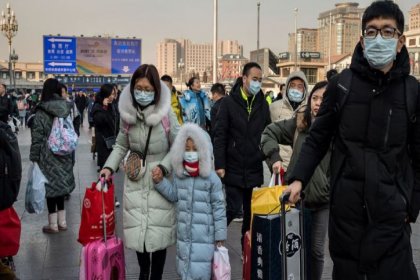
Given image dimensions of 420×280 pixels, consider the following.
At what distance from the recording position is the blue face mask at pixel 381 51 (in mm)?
2783

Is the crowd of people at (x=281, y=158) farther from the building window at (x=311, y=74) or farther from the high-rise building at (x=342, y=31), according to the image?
the high-rise building at (x=342, y=31)

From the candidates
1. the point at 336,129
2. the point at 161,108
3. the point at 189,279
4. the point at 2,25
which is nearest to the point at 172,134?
the point at 161,108

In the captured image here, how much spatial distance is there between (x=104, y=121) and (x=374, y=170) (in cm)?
579

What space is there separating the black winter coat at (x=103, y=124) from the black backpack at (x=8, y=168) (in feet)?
12.0

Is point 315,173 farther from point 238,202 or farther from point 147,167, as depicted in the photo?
point 238,202

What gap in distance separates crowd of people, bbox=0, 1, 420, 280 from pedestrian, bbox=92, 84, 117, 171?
0.02 metres

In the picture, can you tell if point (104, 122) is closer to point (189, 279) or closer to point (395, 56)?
point (189, 279)

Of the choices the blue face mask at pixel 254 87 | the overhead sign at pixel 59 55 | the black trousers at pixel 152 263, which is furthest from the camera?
the overhead sign at pixel 59 55

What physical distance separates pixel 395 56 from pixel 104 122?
575 cm

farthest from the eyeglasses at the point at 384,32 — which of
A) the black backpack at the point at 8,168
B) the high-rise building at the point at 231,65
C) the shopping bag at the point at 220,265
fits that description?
the high-rise building at the point at 231,65

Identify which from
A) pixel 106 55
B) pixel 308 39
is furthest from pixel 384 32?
pixel 308 39

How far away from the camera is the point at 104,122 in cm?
797

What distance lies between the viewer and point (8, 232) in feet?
14.5

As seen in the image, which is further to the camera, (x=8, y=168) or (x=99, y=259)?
(x=8, y=168)
